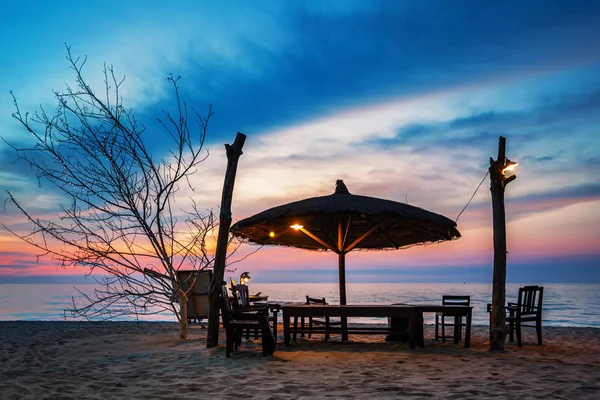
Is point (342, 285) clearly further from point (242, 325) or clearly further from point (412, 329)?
point (242, 325)

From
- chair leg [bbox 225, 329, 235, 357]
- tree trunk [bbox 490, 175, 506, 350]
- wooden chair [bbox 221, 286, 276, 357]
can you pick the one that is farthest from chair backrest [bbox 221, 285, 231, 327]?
tree trunk [bbox 490, 175, 506, 350]

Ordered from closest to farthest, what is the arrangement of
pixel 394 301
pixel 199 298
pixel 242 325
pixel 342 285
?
1. pixel 242 325
2. pixel 342 285
3. pixel 199 298
4. pixel 394 301

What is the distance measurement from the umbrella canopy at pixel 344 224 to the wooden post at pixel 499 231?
36.1 inches

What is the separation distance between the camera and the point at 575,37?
8.88m

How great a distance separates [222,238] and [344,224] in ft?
9.86

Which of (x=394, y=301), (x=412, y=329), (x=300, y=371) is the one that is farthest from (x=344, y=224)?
(x=394, y=301)

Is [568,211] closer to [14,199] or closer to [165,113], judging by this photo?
[165,113]

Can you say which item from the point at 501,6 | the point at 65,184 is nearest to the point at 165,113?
the point at 65,184

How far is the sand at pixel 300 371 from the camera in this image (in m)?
4.25

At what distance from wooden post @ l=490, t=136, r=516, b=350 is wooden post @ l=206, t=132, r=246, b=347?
3707 millimetres

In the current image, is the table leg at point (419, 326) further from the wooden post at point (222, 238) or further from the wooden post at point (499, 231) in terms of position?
the wooden post at point (222, 238)

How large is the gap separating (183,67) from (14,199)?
3272 mm

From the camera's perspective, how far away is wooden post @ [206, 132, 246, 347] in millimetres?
7172

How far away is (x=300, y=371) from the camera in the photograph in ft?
17.3
